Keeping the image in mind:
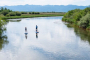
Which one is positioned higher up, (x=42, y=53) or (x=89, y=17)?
(x=89, y=17)

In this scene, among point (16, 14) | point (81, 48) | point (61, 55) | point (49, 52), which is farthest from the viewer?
point (16, 14)

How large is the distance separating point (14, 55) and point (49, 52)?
15.0ft

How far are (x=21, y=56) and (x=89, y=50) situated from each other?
9.46 m

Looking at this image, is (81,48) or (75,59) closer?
(75,59)

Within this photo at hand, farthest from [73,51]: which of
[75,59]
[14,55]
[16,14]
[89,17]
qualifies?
[16,14]

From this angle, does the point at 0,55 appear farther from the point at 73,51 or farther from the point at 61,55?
the point at 73,51

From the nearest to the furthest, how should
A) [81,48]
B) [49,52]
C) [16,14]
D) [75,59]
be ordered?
1. [75,59]
2. [49,52]
3. [81,48]
4. [16,14]

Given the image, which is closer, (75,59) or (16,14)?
(75,59)

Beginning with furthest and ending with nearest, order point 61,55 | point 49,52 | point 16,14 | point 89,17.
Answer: point 16,14 < point 89,17 < point 49,52 < point 61,55

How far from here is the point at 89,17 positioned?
149ft

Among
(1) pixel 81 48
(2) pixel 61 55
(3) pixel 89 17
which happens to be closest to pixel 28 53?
(2) pixel 61 55

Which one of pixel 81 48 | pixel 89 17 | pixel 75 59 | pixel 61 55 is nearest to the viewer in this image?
pixel 75 59

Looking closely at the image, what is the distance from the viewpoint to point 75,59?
62.0ft

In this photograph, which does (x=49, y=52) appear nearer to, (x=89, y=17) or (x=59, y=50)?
(x=59, y=50)
